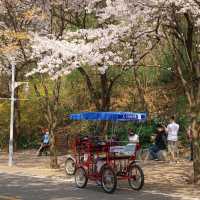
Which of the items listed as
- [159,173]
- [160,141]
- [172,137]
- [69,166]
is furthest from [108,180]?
[160,141]

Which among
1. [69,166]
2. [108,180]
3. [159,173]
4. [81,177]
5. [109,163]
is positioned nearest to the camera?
[108,180]

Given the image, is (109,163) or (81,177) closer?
(109,163)

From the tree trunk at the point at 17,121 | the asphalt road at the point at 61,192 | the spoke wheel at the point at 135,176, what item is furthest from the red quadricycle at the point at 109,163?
the tree trunk at the point at 17,121

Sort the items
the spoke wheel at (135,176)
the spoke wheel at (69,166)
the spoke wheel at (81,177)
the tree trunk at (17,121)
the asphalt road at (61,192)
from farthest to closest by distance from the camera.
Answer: the tree trunk at (17,121) < the spoke wheel at (69,166) < the spoke wheel at (81,177) < the spoke wheel at (135,176) < the asphalt road at (61,192)

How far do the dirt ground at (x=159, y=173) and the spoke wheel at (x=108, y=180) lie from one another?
1231 millimetres

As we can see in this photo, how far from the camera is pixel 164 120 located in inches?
1242

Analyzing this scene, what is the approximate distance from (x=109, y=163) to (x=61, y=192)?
5.52 feet

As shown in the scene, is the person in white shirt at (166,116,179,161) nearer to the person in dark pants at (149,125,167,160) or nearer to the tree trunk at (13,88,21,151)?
the person in dark pants at (149,125,167,160)

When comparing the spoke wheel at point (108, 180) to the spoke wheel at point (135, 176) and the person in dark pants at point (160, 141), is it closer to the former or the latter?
the spoke wheel at point (135, 176)

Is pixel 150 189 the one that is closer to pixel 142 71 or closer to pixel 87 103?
pixel 142 71

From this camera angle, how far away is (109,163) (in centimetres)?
1691

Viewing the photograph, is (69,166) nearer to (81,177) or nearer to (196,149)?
(81,177)

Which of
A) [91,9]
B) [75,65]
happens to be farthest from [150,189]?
[91,9]

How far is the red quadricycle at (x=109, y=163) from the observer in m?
16.6
